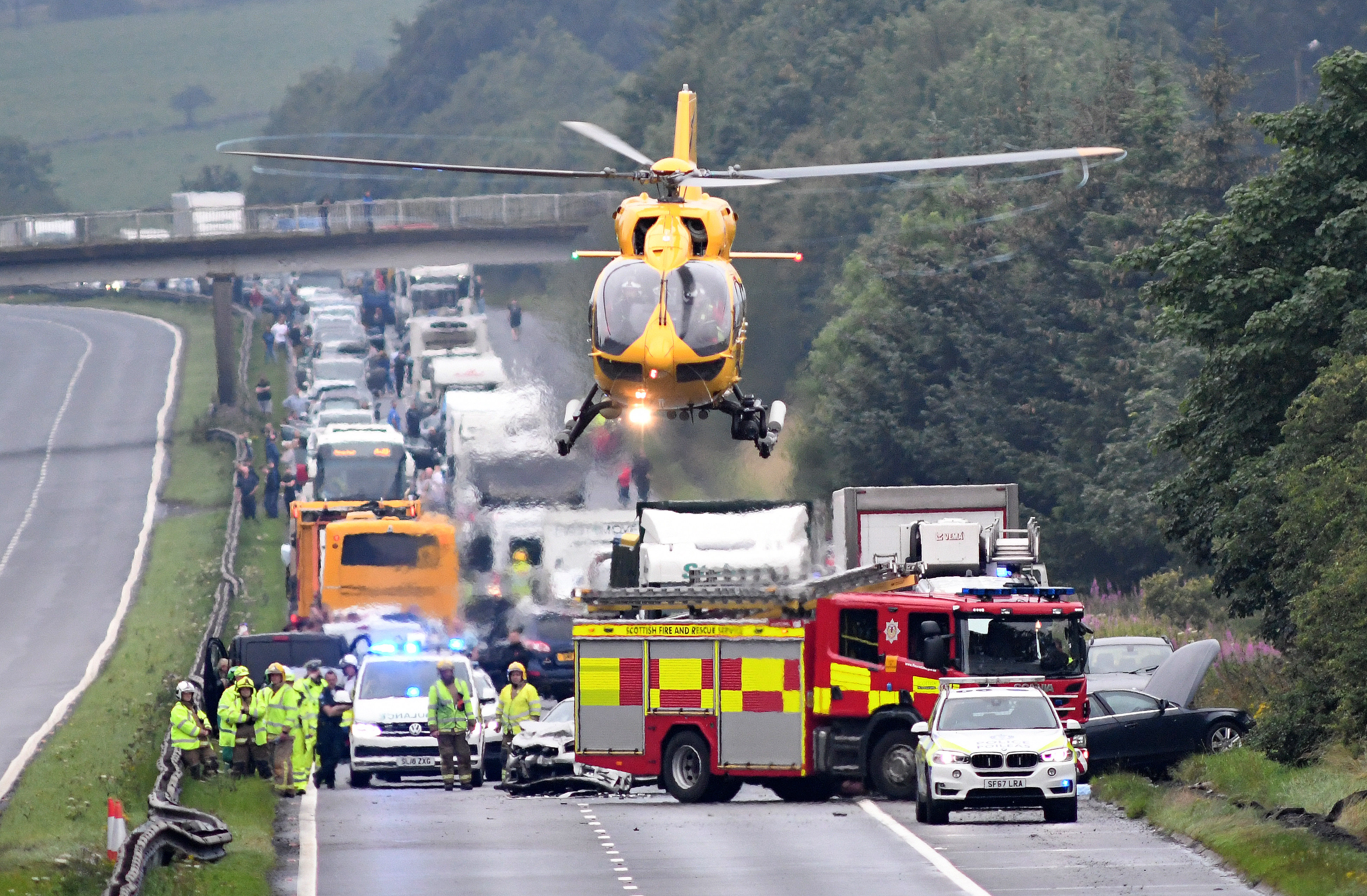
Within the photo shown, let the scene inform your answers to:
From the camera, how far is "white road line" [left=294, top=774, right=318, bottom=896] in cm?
2075

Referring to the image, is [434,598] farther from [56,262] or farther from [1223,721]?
[56,262]

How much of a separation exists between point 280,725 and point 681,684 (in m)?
4.76

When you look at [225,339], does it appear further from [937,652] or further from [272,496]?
[937,652]

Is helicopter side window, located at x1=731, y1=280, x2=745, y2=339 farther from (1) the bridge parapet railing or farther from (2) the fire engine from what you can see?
(1) the bridge parapet railing

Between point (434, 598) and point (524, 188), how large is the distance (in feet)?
253

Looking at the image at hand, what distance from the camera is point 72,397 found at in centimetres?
8781

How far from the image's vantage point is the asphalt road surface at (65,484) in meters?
48.3

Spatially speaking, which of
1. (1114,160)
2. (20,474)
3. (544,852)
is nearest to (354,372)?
(20,474)

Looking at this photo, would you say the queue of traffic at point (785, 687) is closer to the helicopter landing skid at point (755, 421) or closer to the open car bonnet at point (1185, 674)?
the open car bonnet at point (1185, 674)

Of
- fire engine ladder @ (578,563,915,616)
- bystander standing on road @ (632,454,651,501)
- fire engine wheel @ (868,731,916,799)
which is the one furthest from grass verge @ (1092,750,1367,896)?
bystander standing on road @ (632,454,651,501)

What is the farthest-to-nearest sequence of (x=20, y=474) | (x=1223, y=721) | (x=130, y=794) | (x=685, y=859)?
(x=20, y=474), (x=1223, y=721), (x=130, y=794), (x=685, y=859)

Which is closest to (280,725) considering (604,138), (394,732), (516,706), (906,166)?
(394,732)

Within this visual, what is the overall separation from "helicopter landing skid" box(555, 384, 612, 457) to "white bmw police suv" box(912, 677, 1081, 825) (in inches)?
207

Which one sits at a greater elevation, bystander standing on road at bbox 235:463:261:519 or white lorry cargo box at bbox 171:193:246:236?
white lorry cargo box at bbox 171:193:246:236
